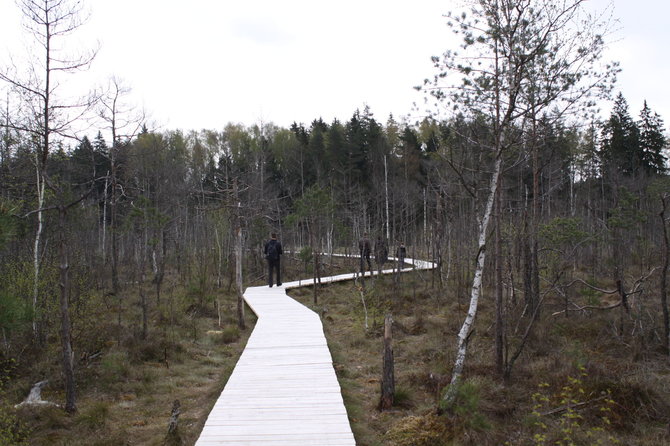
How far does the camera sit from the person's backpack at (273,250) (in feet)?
50.4

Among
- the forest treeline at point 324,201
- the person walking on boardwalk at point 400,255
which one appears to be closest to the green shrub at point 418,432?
the forest treeline at point 324,201

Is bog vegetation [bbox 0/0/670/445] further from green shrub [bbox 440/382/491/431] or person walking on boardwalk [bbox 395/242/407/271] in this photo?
person walking on boardwalk [bbox 395/242/407/271]

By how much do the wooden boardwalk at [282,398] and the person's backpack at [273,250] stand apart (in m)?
5.90

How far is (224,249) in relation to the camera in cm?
2130

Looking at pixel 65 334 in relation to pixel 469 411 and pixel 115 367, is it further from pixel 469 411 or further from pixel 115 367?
pixel 469 411

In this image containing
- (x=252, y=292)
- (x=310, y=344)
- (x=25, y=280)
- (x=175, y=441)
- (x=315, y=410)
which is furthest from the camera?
(x=252, y=292)

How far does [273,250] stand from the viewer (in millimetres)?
15508

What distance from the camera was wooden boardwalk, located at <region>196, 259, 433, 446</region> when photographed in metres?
4.46

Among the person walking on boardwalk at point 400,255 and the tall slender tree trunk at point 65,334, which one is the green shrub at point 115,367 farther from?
the person walking on boardwalk at point 400,255

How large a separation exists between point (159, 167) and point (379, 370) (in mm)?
20551

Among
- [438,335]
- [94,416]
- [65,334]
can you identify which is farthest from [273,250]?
[94,416]

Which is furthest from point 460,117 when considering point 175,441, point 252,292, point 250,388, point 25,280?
point 252,292

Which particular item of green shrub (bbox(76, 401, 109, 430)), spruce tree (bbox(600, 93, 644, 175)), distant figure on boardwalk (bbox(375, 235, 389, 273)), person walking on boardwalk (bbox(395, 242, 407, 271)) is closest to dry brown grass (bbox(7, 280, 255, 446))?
green shrub (bbox(76, 401, 109, 430))

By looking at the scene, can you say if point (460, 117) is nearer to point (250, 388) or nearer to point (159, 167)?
point (250, 388)
